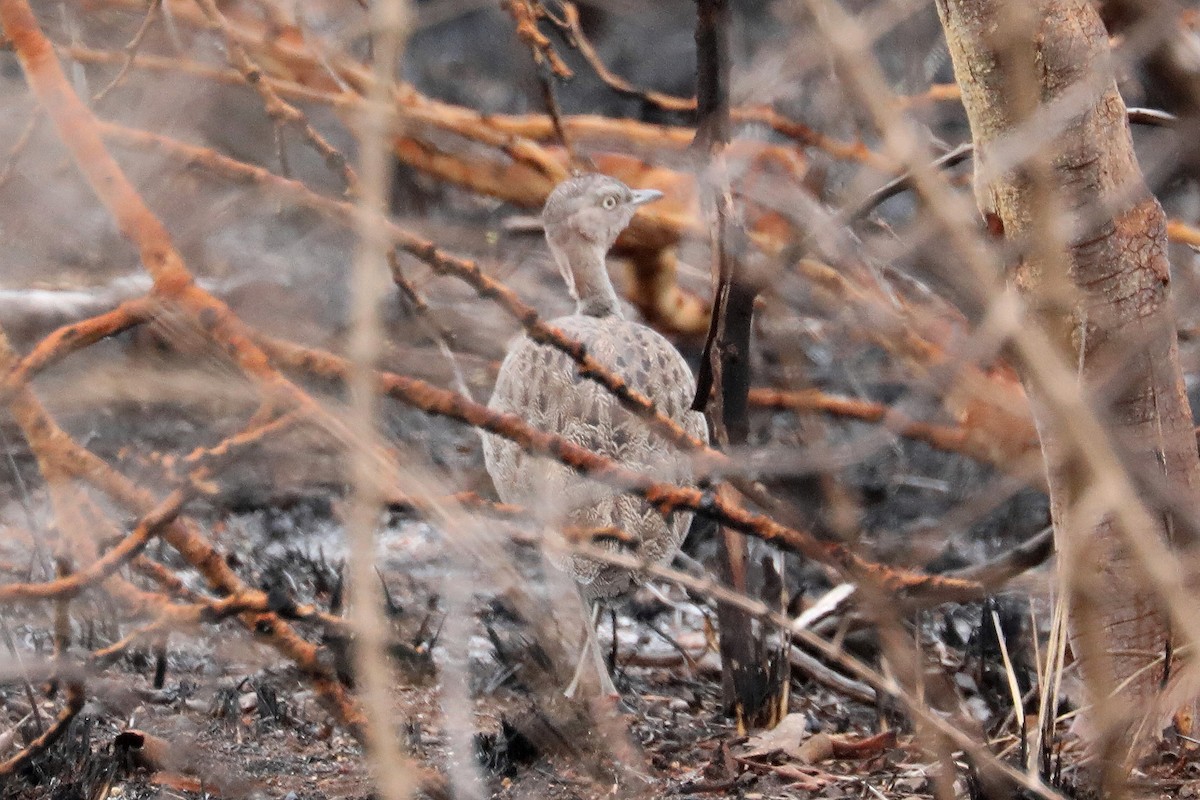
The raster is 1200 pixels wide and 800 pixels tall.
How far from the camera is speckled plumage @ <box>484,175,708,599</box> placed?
2887 millimetres

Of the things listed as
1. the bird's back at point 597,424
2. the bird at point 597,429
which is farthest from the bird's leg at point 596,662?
the bird's back at point 597,424

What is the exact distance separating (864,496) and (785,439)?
322mm

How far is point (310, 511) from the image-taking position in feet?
13.9

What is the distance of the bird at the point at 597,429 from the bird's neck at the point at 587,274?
0.01 metres

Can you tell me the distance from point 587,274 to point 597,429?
0.89 meters

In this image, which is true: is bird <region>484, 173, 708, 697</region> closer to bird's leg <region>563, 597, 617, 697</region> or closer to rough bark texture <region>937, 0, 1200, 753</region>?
bird's leg <region>563, 597, 617, 697</region>

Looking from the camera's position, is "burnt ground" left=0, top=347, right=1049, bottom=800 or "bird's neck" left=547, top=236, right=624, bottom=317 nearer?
"burnt ground" left=0, top=347, right=1049, bottom=800

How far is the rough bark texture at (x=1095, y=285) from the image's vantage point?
2.12 meters

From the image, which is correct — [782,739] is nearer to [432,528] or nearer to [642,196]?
[432,528]

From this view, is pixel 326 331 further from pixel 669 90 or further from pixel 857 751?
pixel 857 751

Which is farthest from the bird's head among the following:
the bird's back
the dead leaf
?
the dead leaf

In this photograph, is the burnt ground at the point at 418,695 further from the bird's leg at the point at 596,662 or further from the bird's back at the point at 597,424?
the bird's back at the point at 597,424

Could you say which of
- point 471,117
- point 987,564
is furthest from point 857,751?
point 471,117

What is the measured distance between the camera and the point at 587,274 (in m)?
3.83
